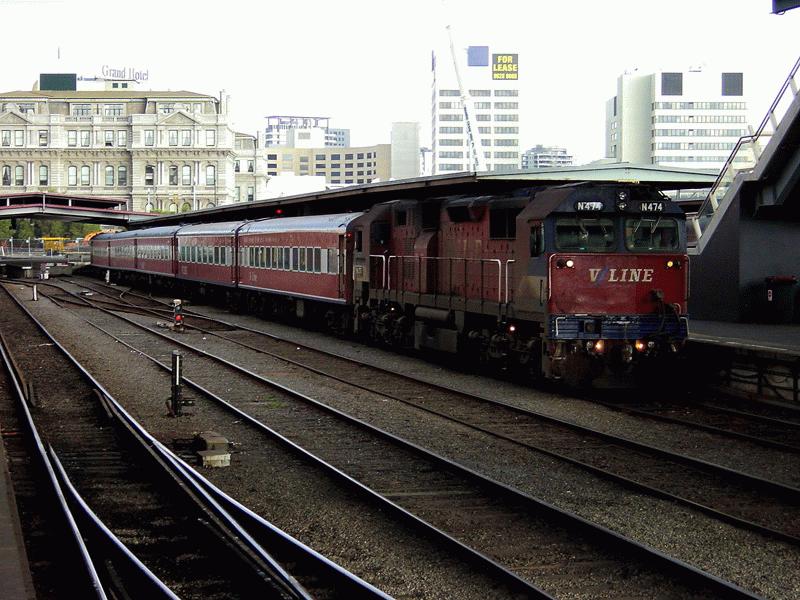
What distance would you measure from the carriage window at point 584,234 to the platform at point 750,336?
2.97 meters

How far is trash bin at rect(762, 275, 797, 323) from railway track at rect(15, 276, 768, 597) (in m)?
13.6

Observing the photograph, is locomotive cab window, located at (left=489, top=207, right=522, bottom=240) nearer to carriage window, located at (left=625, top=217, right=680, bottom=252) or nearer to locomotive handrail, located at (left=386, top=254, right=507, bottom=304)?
locomotive handrail, located at (left=386, top=254, right=507, bottom=304)

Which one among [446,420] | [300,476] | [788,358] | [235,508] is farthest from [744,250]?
[235,508]

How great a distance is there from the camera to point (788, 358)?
16.4 m

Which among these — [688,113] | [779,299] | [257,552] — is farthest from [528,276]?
[688,113]

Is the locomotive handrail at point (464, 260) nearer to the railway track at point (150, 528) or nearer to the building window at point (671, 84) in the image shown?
the railway track at point (150, 528)

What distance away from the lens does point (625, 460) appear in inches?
488

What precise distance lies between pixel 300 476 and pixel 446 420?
401 centimetres

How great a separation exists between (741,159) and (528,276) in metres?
9.94

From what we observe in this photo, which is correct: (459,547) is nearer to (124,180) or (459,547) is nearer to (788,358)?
(788,358)

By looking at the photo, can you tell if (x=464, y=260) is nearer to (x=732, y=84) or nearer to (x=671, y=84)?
(x=671, y=84)

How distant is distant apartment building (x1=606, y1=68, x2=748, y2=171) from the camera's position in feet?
635

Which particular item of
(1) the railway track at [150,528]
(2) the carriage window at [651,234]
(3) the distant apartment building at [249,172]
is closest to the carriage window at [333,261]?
(2) the carriage window at [651,234]

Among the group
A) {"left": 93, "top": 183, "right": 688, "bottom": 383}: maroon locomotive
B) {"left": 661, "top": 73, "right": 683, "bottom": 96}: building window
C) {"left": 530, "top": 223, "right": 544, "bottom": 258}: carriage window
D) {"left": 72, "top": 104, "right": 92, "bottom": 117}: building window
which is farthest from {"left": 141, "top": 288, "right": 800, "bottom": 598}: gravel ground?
{"left": 661, "top": 73, "right": 683, "bottom": 96}: building window
